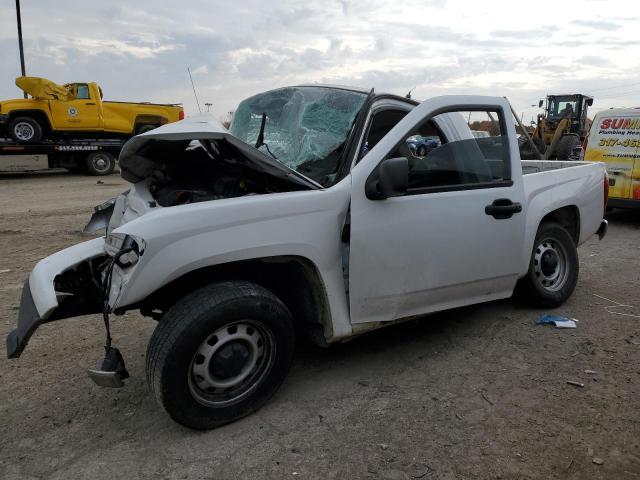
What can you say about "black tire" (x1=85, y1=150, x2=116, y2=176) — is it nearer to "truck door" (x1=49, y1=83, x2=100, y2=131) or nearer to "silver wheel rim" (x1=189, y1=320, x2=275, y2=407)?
"truck door" (x1=49, y1=83, x2=100, y2=131)

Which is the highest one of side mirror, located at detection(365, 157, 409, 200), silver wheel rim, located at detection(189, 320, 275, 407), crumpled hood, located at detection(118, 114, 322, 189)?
crumpled hood, located at detection(118, 114, 322, 189)

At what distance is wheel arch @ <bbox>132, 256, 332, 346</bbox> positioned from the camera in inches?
122

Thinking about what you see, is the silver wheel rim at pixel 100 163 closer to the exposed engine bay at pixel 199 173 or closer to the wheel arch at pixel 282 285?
the exposed engine bay at pixel 199 173

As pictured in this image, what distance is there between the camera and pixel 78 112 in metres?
17.2

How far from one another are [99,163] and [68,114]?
1.75m

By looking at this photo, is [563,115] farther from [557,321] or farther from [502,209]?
[502,209]

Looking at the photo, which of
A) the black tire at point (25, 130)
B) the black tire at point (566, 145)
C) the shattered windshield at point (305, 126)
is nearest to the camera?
the shattered windshield at point (305, 126)

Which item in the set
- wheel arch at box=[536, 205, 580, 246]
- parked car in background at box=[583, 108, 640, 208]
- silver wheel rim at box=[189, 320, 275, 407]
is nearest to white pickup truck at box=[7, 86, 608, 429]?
silver wheel rim at box=[189, 320, 275, 407]

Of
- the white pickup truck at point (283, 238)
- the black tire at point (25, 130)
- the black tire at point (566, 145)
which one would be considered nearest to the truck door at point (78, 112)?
the black tire at point (25, 130)

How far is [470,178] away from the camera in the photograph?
12.3 ft

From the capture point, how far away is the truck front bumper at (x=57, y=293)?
9.50ft

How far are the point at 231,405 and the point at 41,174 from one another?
18.0 metres

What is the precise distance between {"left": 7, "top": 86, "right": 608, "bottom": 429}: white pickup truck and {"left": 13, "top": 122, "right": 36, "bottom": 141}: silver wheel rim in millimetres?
14465

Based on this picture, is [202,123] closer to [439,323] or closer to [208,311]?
[208,311]
